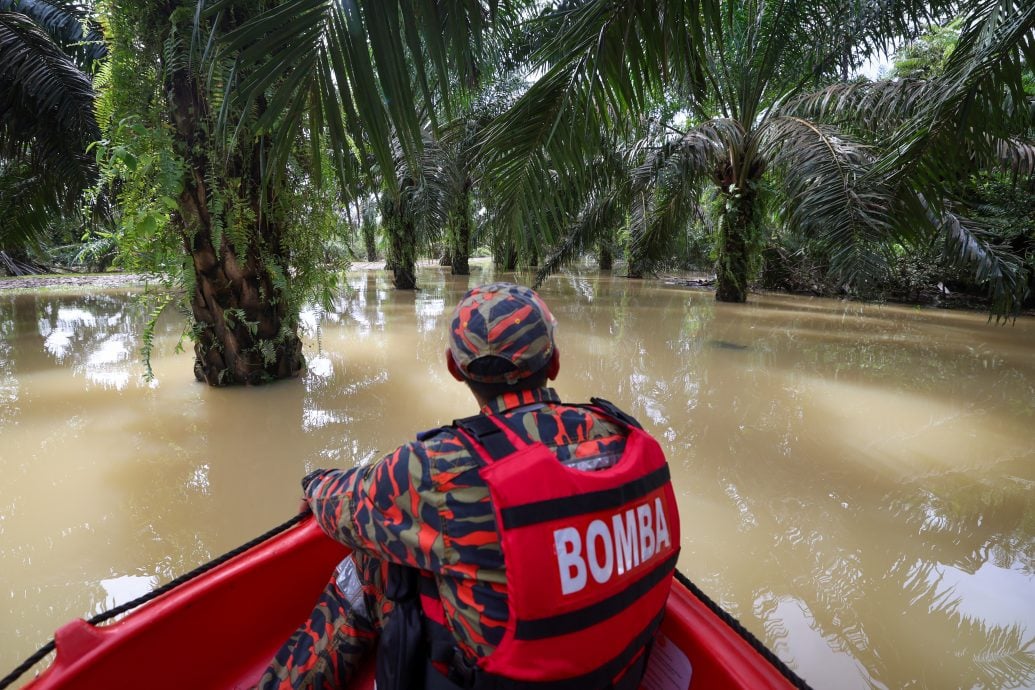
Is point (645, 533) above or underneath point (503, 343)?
underneath

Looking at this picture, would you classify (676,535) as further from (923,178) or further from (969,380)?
(969,380)

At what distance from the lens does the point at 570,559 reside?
32.2 inches

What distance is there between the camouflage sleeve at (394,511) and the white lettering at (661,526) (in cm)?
38

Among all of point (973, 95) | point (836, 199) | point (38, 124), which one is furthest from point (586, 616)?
point (38, 124)

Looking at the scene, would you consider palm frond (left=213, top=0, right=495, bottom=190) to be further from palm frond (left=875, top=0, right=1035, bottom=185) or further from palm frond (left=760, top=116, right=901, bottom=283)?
palm frond (left=760, top=116, right=901, bottom=283)

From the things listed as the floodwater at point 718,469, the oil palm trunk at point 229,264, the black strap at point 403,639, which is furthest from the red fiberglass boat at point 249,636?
the oil palm trunk at point 229,264

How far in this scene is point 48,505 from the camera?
2396mm

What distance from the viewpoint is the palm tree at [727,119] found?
7.43ft

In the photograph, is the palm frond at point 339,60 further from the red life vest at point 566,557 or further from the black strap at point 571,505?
the black strap at point 571,505

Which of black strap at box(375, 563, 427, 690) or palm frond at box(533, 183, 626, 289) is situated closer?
black strap at box(375, 563, 427, 690)

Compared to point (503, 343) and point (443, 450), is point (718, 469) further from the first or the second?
point (443, 450)

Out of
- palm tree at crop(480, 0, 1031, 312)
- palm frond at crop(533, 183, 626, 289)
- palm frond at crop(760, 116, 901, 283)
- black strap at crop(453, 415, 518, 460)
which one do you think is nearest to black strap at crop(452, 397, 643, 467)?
black strap at crop(453, 415, 518, 460)

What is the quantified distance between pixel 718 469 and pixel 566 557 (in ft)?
7.70

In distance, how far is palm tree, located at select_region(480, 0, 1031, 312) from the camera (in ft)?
7.43
